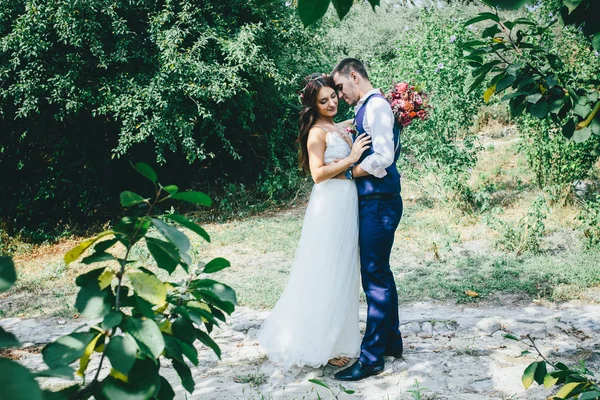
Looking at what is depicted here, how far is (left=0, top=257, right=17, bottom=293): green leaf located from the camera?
0.78 m

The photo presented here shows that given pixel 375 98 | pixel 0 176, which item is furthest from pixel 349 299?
pixel 0 176

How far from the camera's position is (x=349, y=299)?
3.59 m

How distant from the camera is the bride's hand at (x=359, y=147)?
333 centimetres

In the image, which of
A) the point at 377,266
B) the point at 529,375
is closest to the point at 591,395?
the point at 529,375

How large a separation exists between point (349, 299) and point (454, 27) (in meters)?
5.74

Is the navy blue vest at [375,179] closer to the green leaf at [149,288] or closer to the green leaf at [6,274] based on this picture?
the green leaf at [149,288]

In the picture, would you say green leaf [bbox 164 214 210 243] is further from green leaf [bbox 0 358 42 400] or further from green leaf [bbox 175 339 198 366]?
green leaf [bbox 0 358 42 400]

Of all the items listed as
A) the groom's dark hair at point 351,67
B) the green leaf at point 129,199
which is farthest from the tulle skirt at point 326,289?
the green leaf at point 129,199

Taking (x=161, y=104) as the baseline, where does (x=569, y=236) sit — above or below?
below

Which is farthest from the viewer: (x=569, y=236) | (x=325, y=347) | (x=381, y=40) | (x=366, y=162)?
(x=381, y=40)

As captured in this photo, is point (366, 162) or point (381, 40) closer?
point (366, 162)

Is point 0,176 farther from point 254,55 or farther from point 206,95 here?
point 254,55

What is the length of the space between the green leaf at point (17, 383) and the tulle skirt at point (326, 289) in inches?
116

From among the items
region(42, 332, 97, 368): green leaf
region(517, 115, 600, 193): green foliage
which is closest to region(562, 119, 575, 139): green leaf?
region(42, 332, 97, 368): green leaf
